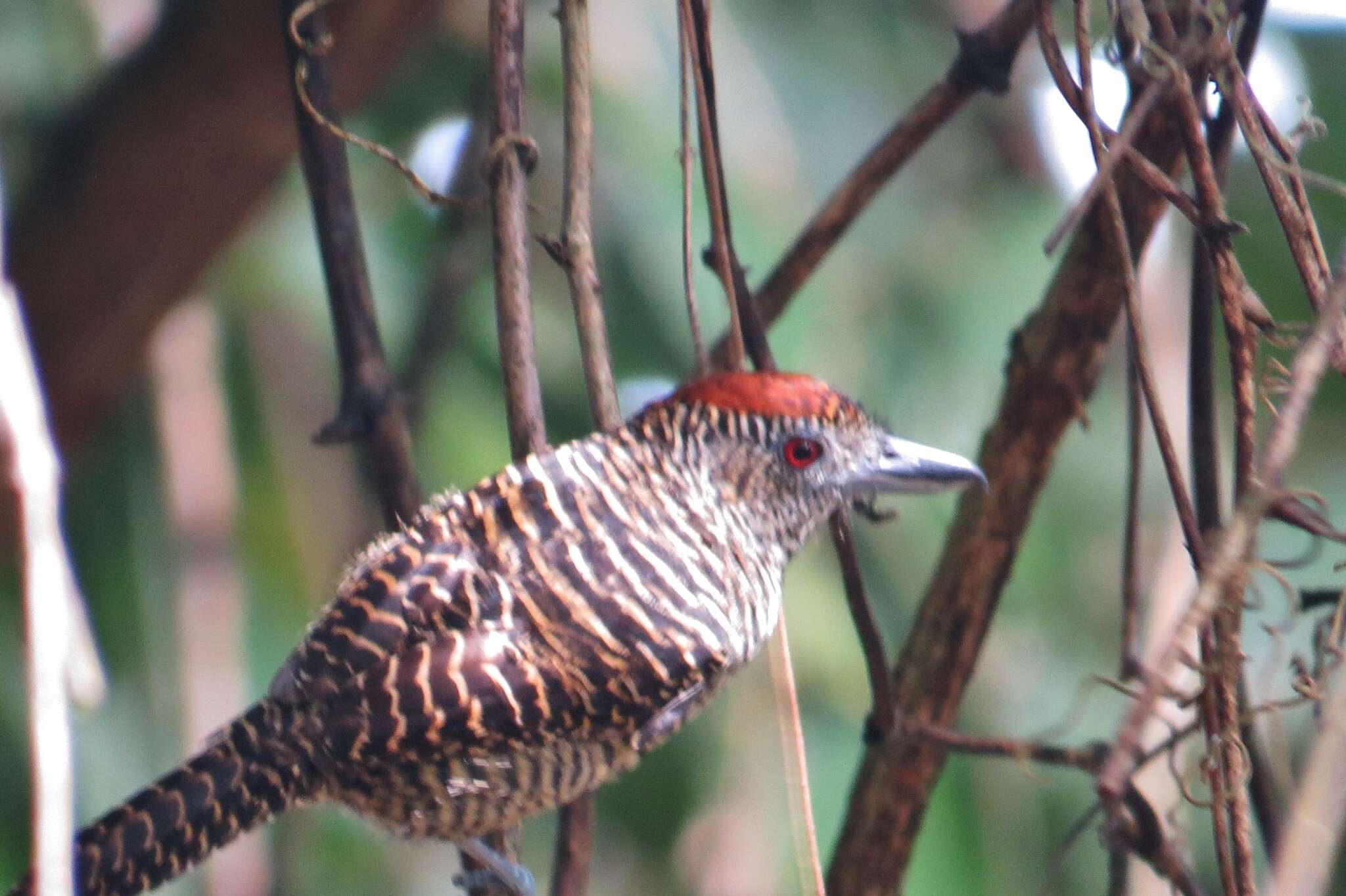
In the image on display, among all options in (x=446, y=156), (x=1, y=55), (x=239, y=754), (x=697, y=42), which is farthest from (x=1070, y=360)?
(x=1, y=55)

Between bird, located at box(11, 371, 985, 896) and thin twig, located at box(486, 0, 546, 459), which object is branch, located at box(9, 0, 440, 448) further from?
bird, located at box(11, 371, 985, 896)

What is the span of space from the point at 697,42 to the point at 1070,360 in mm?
Answer: 716

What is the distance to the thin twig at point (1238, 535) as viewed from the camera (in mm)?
964

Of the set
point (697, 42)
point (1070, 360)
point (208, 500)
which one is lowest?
point (208, 500)

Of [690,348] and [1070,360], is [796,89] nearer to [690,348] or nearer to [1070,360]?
[690,348]

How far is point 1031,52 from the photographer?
448 centimetres

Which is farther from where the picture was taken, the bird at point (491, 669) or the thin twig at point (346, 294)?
the thin twig at point (346, 294)

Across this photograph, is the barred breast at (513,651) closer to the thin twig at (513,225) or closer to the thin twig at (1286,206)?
the thin twig at (513,225)

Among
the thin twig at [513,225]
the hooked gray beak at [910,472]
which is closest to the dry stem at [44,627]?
the thin twig at [513,225]

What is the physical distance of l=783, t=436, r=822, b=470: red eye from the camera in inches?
80.7

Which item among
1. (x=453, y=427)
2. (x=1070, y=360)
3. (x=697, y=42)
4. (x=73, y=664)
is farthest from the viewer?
(x=453, y=427)

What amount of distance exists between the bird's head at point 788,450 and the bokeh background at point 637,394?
1160 millimetres

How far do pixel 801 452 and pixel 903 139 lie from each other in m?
0.49

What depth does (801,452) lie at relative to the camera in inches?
81.1
